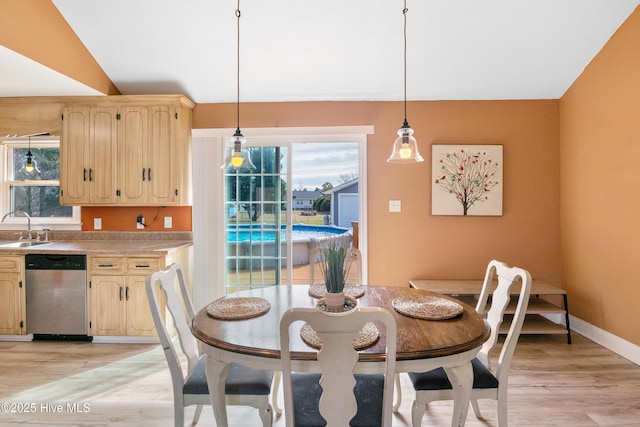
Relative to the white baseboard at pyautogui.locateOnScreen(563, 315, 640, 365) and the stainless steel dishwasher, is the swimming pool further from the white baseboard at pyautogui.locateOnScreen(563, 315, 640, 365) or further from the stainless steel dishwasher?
the white baseboard at pyautogui.locateOnScreen(563, 315, 640, 365)

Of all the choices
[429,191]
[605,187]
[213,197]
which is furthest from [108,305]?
[605,187]

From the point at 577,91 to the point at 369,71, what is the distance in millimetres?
1991

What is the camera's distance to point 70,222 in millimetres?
3582

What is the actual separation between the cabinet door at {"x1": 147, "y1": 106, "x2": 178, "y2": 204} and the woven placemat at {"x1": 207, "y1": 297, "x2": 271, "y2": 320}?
6.13 feet

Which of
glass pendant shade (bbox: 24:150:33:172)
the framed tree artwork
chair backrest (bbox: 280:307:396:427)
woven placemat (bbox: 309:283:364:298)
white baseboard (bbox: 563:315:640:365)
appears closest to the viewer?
chair backrest (bbox: 280:307:396:427)

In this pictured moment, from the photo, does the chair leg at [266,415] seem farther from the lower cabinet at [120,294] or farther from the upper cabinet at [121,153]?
the upper cabinet at [121,153]

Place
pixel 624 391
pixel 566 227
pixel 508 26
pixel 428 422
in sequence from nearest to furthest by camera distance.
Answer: pixel 428 422 < pixel 624 391 < pixel 508 26 < pixel 566 227

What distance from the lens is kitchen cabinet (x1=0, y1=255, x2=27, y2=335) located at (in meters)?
2.98

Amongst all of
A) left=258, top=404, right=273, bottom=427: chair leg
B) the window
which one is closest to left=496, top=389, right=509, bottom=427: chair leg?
left=258, top=404, right=273, bottom=427: chair leg

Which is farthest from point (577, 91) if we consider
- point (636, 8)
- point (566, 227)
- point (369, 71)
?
point (369, 71)

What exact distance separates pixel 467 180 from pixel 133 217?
352cm

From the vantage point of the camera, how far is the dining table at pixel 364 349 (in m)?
1.22

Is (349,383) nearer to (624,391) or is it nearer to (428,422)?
(428,422)

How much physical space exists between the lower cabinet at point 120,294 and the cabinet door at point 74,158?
31.4 inches
